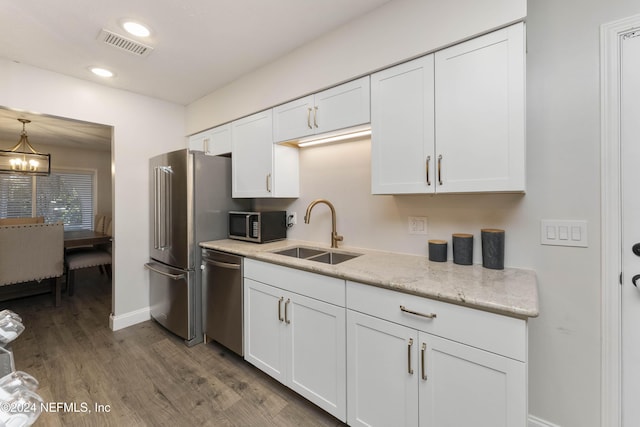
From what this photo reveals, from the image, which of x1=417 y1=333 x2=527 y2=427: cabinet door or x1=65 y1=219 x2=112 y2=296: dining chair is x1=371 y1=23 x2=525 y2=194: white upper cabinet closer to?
x1=417 y1=333 x2=527 y2=427: cabinet door

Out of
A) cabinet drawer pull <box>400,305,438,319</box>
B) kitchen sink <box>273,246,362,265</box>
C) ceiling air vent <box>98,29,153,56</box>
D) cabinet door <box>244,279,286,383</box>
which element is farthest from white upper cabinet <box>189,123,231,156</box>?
cabinet drawer pull <box>400,305,438,319</box>

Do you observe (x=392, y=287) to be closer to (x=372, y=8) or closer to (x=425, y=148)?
(x=425, y=148)

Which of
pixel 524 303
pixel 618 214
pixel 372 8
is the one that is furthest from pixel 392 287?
pixel 372 8

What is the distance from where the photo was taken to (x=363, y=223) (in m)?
2.08

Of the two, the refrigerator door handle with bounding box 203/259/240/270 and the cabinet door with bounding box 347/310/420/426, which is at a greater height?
the refrigerator door handle with bounding box 203/259/240/270

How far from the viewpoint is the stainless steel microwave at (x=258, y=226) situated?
2346mm

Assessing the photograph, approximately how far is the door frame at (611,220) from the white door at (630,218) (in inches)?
0.7

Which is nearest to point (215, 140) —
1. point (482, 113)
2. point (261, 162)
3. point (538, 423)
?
point (261, 162)

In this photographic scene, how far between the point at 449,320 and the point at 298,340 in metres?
0.93

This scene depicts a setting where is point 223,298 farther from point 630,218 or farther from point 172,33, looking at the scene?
point 630,218

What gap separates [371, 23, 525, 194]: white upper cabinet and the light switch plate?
13.4 inches

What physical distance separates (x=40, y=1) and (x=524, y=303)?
9.50 ft

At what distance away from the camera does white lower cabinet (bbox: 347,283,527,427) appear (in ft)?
3.34

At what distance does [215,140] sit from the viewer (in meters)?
2.84
